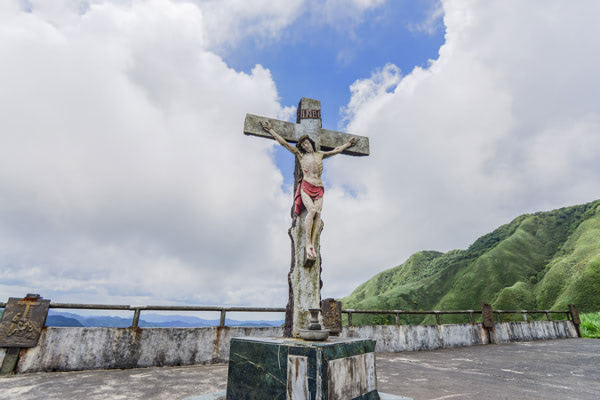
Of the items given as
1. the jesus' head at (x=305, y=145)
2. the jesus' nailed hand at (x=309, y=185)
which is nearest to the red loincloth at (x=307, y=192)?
the jesus' nailed hand at (x=309, y=185)

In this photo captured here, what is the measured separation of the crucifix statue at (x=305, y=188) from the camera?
3.76 m

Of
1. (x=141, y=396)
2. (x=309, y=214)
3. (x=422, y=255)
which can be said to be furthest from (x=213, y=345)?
(x=422, y=255)

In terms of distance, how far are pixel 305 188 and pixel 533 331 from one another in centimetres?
1212

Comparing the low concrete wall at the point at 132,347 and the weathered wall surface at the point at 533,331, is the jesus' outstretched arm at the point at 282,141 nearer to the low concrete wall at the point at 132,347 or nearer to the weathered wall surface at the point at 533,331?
the low concrete wall at the point at 132,347

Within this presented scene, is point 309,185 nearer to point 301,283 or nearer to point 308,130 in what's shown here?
point 308,130

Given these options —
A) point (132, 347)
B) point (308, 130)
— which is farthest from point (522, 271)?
point (132, 347)

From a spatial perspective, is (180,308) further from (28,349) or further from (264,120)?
(264,120)

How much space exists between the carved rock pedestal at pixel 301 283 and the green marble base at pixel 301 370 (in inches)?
41.9

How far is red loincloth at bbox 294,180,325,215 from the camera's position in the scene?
3.98 meters

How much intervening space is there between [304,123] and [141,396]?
4223mm

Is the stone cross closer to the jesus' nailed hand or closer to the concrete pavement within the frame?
the jesus' nailed hand

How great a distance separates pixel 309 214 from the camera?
3869 mm

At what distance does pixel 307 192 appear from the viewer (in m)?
3.97

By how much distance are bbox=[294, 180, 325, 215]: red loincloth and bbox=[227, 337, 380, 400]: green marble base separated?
1832 mm
